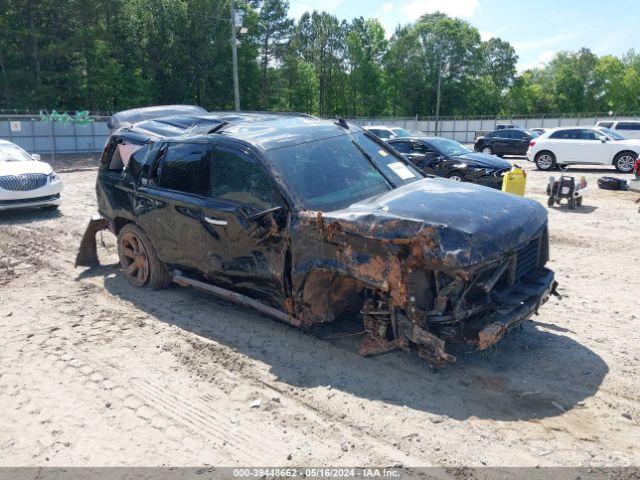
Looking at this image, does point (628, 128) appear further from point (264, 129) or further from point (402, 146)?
point (264, 129)

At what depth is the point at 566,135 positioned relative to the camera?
64.8ft

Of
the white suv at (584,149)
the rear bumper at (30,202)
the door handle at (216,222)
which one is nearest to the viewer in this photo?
the door handle at (216,222)

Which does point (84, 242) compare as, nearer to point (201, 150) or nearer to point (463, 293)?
point (201, 150)

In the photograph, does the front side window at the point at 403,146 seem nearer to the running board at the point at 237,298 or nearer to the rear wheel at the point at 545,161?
the rear wheel at the point at 545,161

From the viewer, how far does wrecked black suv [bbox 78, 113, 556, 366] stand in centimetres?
384

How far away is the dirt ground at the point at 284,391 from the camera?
11.0 ft

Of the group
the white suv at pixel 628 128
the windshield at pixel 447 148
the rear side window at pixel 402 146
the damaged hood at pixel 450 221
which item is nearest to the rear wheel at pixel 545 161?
the windshield at pixel 447 148

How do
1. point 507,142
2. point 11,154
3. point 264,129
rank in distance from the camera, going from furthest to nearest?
point 507,142, point 11,154, point 264,129

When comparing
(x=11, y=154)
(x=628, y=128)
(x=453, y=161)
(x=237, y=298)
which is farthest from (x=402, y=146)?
(x=628, y=128)

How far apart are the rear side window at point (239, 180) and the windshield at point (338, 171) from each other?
7.2 inches

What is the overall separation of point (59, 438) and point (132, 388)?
682mm

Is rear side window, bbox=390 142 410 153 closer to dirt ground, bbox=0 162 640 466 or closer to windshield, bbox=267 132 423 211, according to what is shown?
dirt ground, bbox=0 162 640 466

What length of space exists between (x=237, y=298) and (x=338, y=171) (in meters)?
1.55

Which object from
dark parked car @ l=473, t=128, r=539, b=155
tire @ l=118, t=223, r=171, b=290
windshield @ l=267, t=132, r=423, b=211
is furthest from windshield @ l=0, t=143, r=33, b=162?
dark parked car @ l=473, t=128, r=539, b=155
